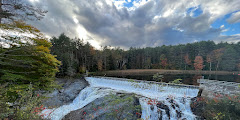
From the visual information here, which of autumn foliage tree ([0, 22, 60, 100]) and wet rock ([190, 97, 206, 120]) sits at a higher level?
autumn foliage tree ([0, 22, 60, 100])

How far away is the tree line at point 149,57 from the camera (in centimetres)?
2320

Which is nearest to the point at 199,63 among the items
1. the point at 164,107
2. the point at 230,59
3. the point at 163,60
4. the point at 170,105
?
the point at 230,59

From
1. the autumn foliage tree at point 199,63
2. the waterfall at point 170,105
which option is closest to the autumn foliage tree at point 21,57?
the waterfall at point 170,105

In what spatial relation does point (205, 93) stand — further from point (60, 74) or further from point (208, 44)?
point (208, 44)

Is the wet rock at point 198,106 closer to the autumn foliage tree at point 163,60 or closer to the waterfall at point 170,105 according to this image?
the waterfall at point 170,105

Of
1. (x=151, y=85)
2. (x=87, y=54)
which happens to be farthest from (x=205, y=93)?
(x=87, y=54)

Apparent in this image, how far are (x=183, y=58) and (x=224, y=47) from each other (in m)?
10.8

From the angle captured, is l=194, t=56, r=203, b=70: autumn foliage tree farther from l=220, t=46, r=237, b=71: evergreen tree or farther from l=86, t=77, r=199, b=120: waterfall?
l=86, t=77, r=199, b=120: waterfall

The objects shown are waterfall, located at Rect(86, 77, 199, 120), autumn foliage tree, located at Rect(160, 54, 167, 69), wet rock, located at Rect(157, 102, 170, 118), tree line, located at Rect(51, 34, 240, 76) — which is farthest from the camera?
autumn foliage tree, located at Rect(160, 54, 167, 69)

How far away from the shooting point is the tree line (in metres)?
23.2

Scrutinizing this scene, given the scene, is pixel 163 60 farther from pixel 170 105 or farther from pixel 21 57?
pixel 21 57

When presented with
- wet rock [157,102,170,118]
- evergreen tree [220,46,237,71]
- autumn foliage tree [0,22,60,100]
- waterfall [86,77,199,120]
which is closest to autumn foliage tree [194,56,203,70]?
evergreen tree [220,46,237,71]

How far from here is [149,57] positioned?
37.6 meters

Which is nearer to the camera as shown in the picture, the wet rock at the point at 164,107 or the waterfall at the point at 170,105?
the waterfall at the point at 170,105
